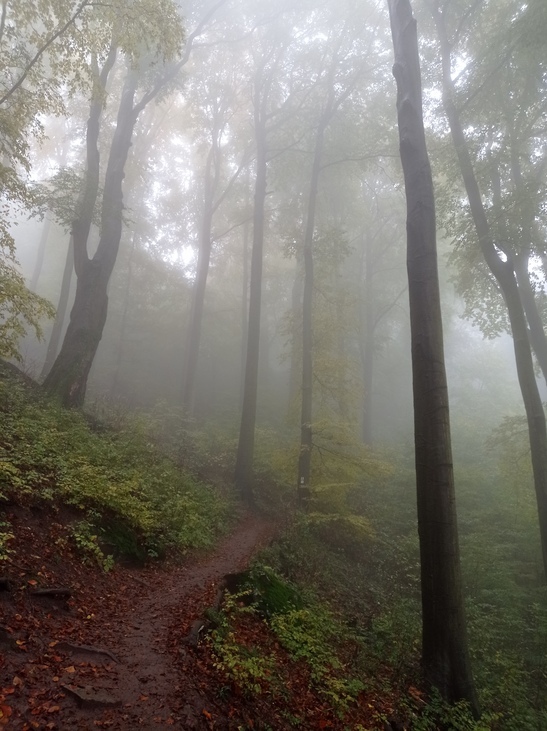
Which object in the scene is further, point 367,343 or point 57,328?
point 367,343

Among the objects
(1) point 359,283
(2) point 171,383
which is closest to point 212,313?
(2) point 171,383

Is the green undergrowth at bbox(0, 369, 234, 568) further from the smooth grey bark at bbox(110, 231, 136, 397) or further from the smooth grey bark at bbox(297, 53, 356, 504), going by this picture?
the smooth grey bark at bbox(110, 231, 136, 397)

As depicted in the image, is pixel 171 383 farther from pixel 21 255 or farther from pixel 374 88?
pixel 21 255

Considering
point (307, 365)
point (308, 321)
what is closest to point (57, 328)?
point (308, 321)

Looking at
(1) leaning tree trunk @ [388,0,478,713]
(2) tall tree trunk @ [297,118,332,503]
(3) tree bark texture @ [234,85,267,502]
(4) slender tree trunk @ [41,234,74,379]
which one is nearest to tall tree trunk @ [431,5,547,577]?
(2) tall tree trunk @ [297,118,332,503]

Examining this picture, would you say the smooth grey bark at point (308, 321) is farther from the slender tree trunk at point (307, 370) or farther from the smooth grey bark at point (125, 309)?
the smooth grey bark at point (125, 309)

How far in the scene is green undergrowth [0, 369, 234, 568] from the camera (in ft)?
19.5

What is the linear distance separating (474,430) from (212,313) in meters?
16.4

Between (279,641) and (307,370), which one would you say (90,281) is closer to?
(307,370)

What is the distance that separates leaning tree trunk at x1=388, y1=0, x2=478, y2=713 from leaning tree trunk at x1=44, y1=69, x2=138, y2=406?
28.7ft

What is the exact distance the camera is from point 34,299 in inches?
296

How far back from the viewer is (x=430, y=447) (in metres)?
5.64

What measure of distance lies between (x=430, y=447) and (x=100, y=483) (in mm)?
4898

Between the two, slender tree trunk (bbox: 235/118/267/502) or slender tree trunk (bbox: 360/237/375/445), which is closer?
slender tree trunk (bbox: 235/118/267/502)
